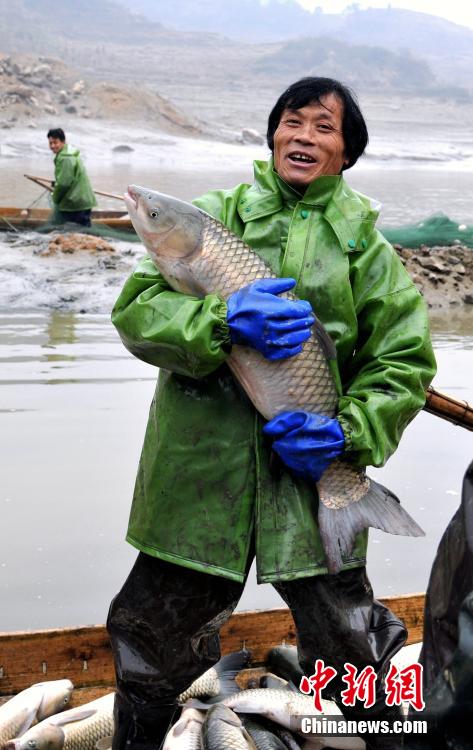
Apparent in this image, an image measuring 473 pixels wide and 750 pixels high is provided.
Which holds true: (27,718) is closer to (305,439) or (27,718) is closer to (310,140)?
A: (305,439)

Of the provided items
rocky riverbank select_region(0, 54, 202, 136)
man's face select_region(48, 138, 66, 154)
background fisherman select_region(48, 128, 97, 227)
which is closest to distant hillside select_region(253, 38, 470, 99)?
rocky riverbank select_region(0, 54, 202, 136)

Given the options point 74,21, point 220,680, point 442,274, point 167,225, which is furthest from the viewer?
point 74,21

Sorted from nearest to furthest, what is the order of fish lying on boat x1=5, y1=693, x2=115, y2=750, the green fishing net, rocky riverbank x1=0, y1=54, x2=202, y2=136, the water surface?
fish lying on boat x1=5, y1=693, x2=115, y2=750, the water surface, the green fishing net, rocky riverbank x1=0, y1=54, x2=202, y2=136

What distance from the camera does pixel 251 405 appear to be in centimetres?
286

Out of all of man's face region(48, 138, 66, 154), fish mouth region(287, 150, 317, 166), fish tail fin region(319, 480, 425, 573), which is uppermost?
fish mouth region(287, 150, 317, 166)

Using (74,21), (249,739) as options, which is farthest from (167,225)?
(74,21)

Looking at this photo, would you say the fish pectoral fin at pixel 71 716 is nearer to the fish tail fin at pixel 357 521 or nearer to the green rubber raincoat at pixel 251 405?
the green rubber raincoat at pixel 251 405

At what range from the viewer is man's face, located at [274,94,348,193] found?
2.91 meters

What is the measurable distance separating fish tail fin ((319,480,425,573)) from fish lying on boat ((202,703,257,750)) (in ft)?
2.99

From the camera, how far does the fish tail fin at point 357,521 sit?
280 cm

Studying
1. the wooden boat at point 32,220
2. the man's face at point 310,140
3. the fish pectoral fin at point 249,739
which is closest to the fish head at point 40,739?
the fish pectoral fin at point 249,739

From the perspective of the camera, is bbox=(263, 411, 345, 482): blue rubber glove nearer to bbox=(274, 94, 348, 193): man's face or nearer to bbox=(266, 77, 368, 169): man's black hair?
bbox=(274, 94, 348, 193): man's face

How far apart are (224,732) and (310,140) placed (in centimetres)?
181

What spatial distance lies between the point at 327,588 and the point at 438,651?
1.80 feet
